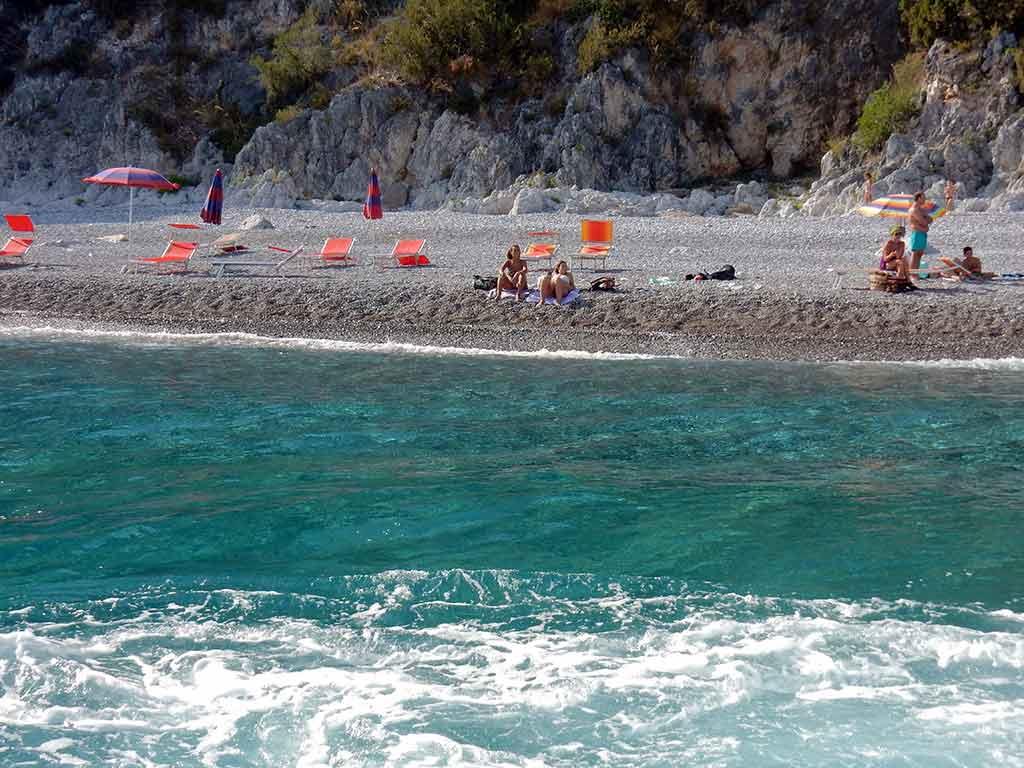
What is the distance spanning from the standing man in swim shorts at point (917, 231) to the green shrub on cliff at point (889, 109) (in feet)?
38.2

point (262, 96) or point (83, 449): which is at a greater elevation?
point (262, 96)

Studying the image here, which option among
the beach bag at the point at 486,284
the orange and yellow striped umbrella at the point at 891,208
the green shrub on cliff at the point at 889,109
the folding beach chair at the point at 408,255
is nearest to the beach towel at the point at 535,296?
the beach bag at the point at 486,284

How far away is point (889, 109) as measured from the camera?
27656mm

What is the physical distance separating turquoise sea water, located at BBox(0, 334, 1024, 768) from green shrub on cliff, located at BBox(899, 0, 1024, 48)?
62.7 feet

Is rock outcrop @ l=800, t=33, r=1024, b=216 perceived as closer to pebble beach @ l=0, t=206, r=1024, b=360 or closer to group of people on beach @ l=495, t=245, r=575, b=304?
pebble beach @ l=0, t=206, r=1024, b=360

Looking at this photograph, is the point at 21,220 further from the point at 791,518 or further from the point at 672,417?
the point at 791,518

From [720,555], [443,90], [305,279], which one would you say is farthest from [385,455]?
[443,90]

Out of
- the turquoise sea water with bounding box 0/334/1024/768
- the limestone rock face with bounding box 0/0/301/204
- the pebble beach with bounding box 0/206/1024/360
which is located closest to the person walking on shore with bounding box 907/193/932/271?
the pebble beach with bounding box 0/206/1024/360

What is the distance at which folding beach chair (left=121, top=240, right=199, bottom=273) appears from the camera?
1953 centimetres

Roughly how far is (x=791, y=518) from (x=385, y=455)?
11.6 feet

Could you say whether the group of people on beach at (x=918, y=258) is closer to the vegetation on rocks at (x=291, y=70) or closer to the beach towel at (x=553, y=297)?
the beach towel at (x=553, y=297)

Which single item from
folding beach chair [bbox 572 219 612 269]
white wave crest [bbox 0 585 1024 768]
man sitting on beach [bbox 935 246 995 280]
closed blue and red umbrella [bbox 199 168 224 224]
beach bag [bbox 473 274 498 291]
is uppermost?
closed blue and red umbrella [bbox 199 168 224 224]

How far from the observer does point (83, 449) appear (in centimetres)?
963

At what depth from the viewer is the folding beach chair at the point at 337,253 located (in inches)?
781
